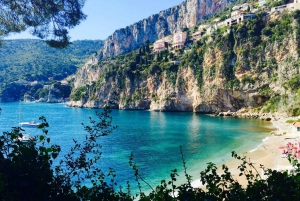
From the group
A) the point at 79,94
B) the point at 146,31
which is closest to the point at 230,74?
the point at 79,94

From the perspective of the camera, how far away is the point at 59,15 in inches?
245

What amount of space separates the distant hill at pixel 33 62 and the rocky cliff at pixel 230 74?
3048 inches

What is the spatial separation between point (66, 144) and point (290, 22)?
45234 mm

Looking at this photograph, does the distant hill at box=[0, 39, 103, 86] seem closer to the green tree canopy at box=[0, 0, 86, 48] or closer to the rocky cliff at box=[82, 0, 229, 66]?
the rocky cliff at box=[82, 0, 229, 66]

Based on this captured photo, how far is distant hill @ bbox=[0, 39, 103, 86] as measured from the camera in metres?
138

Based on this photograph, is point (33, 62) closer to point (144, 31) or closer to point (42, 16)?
point (144, 31)

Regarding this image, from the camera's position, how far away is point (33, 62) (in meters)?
156

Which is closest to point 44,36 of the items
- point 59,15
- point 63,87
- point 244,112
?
point 59,15

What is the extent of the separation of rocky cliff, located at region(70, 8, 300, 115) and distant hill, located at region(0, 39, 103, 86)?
77423 mm

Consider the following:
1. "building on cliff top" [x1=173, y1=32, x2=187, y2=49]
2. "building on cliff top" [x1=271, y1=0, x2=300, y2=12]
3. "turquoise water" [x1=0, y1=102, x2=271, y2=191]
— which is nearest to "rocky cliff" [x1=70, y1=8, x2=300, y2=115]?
"building on cliff top" [x1=271, y1=0, x2=300, y2=12]

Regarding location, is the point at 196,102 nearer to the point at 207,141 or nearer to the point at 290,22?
the point at 290,22

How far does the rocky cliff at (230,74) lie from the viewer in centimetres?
4991

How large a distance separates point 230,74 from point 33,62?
12896 centimetres

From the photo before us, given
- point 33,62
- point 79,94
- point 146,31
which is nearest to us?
point 79,94
